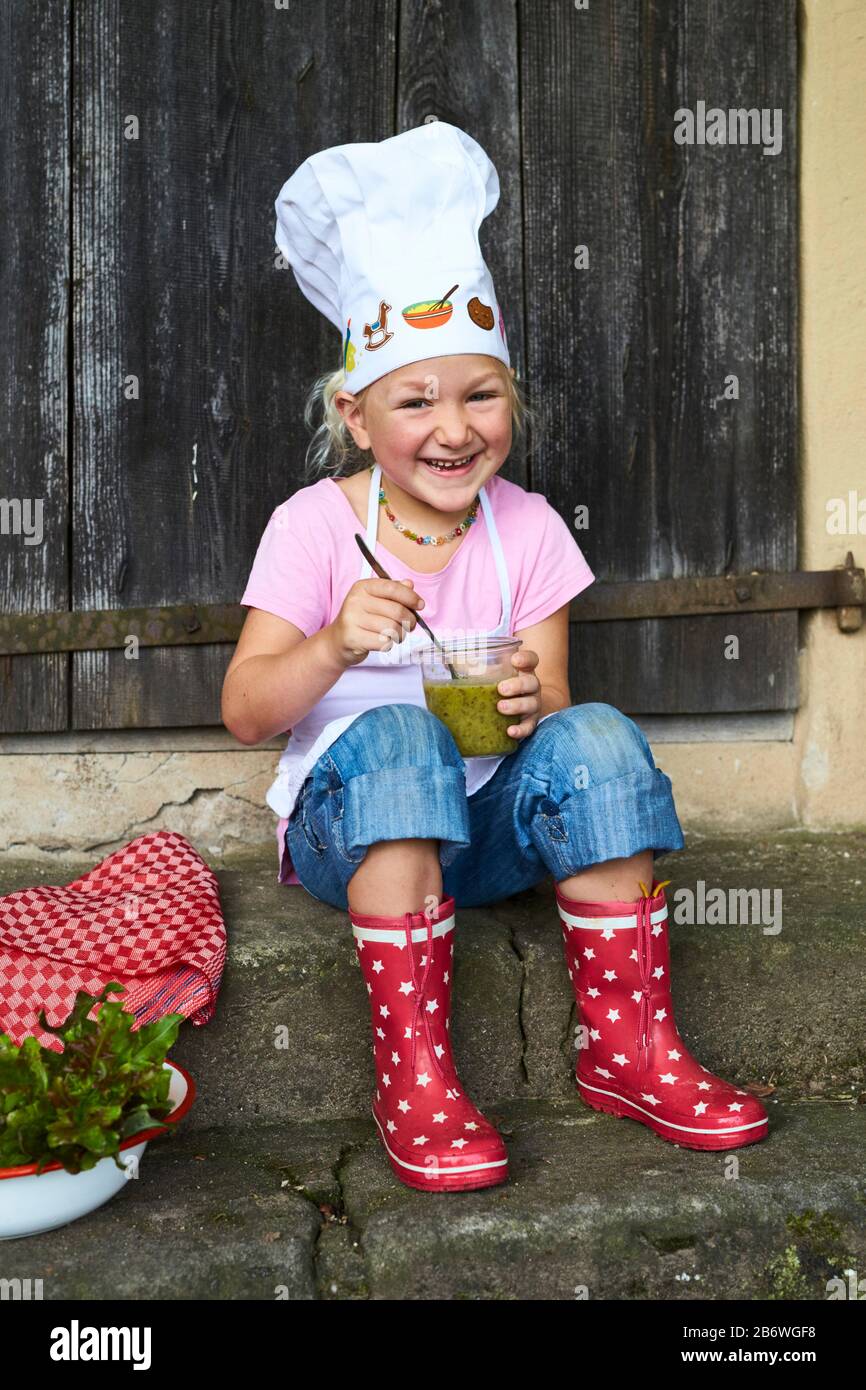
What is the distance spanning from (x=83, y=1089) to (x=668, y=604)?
151 cm

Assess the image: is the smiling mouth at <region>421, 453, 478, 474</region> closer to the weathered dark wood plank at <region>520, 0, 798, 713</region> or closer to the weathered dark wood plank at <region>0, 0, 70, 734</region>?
the weathered dark wood plank at <region>520, 0, 798, 713</region>

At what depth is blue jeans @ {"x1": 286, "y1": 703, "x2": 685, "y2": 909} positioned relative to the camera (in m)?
1.81

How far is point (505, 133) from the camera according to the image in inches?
104

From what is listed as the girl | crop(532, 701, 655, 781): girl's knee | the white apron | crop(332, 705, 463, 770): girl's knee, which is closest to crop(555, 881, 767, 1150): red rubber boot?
the girl

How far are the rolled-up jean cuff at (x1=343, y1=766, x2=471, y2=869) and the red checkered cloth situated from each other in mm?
352

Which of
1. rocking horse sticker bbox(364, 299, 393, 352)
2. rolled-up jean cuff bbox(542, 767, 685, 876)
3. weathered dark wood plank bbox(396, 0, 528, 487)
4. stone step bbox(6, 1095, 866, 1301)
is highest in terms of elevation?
weathered dark wood plank bbox(396, 0, 528, 487)

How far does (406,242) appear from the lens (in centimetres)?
208

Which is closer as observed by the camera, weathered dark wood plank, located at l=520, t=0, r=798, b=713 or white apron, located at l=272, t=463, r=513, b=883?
white apron, located at l=272, t=463, r=513, b=883

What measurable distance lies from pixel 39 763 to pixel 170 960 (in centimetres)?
78

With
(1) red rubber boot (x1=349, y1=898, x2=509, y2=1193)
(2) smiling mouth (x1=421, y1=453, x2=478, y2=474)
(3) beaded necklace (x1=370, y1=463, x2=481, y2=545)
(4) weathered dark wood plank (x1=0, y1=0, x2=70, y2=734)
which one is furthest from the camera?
(4) weathered dark wood plank (x1=0, y1=0, x2=70, y2=734)

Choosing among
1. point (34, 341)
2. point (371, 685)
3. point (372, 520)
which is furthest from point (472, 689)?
point (34, 341)

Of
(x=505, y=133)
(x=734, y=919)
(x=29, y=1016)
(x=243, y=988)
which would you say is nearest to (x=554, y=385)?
(x=505, y=133)

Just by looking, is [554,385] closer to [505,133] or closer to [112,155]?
[505,133]

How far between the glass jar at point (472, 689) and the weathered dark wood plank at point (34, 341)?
100 cm
